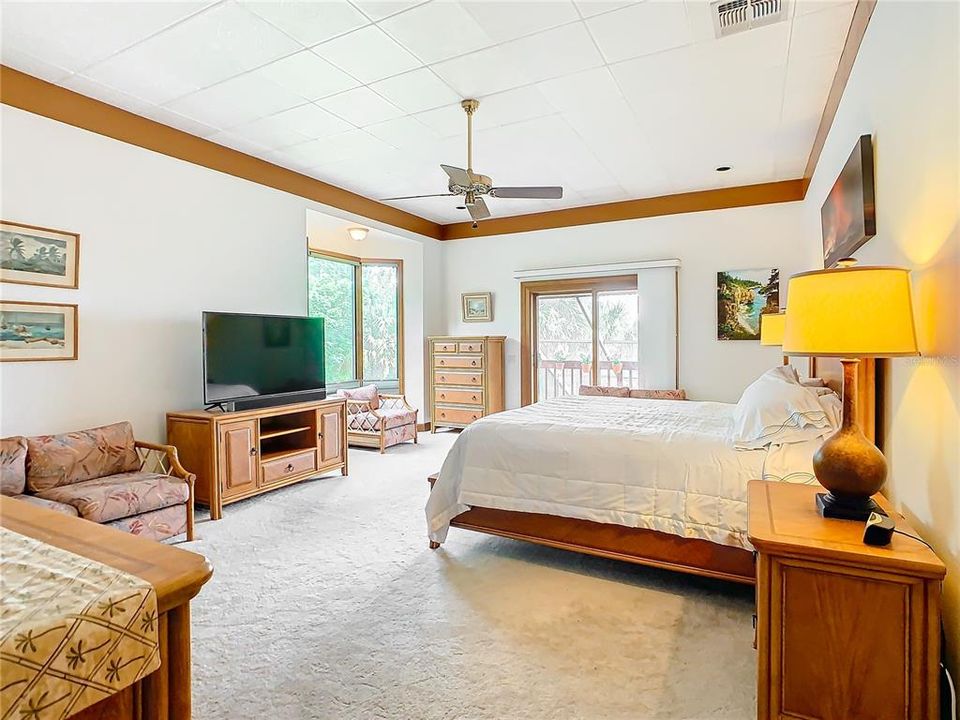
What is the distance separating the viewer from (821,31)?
283 centimetres

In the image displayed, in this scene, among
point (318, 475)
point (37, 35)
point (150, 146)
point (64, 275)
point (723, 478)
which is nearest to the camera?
point (723, 478)

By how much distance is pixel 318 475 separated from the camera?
4.91m

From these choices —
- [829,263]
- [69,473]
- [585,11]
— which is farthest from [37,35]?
[829,263]

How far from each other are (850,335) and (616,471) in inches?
56.9

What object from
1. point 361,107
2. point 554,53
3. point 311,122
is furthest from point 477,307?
point 554,53

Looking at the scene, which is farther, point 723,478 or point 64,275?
point 64,275

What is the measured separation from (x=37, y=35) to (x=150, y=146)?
111 cm

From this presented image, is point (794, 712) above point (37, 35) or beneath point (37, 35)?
beneath

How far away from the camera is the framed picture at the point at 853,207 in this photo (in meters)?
2.32

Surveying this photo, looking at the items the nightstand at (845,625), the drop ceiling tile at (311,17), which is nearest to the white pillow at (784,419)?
the nightstand at (845,625)

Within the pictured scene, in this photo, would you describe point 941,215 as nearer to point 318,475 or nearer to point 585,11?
point 585,11

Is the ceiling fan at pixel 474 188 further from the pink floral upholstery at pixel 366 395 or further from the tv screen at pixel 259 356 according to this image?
the pink floral upholstery at pixel 366 395

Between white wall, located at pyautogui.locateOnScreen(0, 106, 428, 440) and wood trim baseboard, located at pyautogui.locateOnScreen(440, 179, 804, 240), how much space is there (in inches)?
121

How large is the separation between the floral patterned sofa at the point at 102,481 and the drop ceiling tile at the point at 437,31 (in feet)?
9.61
